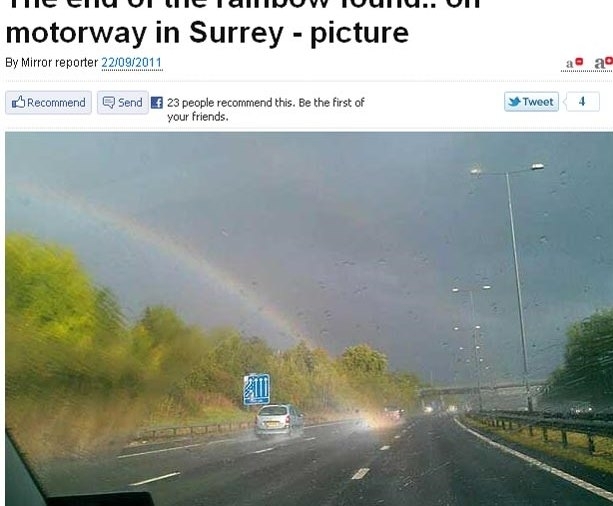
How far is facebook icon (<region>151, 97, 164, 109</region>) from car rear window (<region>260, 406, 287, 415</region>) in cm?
205

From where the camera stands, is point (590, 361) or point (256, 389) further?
point (590, 361)

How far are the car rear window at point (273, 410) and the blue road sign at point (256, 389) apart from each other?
20 centimetres

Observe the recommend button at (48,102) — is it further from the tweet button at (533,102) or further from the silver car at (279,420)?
the tweet button at (533,102)

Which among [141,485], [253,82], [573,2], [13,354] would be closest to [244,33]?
[253,82]

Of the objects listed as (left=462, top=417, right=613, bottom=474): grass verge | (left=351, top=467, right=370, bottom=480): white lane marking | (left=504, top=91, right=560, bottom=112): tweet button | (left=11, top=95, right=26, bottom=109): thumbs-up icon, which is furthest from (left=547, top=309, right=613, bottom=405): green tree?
(left=11, top=95, right=26, bottom=109): thumbs-up icon

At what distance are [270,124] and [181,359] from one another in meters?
1.60

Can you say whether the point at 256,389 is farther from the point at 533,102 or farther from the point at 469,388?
the point at 469,388

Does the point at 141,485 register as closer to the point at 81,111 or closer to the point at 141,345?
the point at 141,345

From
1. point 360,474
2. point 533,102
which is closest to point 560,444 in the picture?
point 360,474

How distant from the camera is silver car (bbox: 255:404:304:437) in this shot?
195 inches

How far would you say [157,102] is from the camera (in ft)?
13.9

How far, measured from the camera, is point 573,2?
14.0 feet

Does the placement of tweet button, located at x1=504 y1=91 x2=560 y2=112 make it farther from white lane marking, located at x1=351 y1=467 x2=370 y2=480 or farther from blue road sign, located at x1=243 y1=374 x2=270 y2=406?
white lane marking, located at x1=351 y1=467 x2=370 y2=480

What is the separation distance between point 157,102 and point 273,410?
7.08 ft
